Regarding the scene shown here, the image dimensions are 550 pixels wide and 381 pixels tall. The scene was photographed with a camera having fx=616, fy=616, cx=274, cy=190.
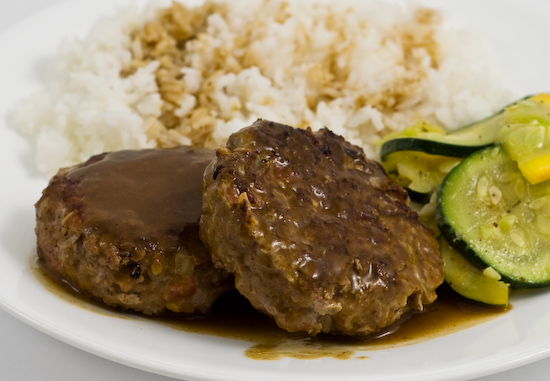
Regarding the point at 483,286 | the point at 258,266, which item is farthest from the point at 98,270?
the point at 483,286

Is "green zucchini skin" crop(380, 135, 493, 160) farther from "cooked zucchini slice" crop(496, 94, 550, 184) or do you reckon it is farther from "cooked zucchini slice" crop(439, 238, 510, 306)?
"cooked zucchini slice" crop(439, 238, 510, 306)

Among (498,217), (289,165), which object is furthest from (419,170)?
(289,165)

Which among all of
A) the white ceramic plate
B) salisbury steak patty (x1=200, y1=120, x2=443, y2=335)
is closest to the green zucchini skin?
salisbury steak patty (x1=200, y1=120, x2=443, y2=335)

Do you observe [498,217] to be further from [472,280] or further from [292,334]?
[292,334]

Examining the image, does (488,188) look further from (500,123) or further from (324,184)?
(324,184)

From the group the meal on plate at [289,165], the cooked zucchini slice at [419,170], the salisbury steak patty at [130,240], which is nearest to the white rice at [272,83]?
the meal on plate at [289,165]

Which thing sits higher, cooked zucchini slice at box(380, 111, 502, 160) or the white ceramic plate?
cooked zucchini slice at box(380, 111, 502, 160)

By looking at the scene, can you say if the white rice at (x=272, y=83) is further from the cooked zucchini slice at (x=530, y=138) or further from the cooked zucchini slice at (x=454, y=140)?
the cooked zucchini slice at (x=530, y=138)

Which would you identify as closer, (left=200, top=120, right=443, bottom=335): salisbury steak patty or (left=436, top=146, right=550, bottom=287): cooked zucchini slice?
(left=200, top=120, right=443, bottom=335): salisbury steak patty
